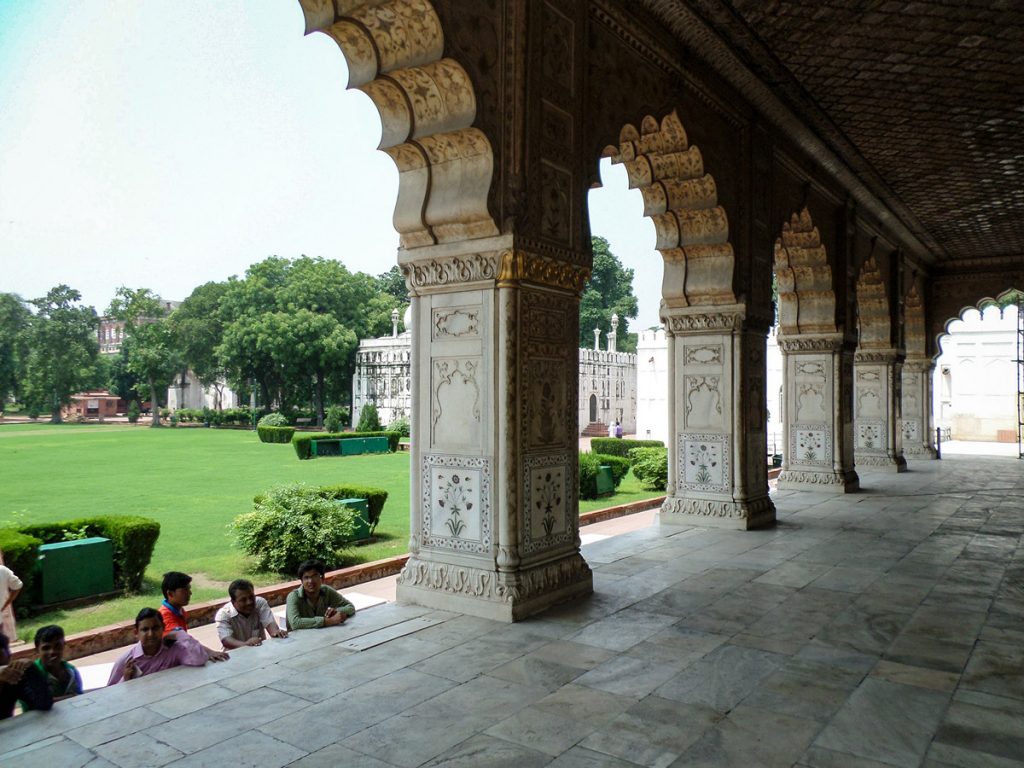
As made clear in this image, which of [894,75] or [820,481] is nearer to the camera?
[894,75]

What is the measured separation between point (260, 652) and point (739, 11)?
670 cm

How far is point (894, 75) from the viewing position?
831 centimetres

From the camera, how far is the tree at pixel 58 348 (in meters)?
38.2

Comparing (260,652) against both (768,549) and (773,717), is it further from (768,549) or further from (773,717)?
(768,549)

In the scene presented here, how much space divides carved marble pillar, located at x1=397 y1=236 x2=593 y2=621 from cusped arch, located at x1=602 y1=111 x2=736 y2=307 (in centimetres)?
276

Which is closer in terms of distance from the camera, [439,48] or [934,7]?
[439,48]

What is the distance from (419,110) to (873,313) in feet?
44.7

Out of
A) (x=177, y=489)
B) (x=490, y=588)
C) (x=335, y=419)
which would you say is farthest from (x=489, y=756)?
(x=335, y=419)

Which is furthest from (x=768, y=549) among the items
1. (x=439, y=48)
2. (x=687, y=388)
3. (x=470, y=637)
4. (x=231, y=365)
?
(x=231, y=365)

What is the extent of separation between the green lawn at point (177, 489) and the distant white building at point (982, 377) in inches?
728

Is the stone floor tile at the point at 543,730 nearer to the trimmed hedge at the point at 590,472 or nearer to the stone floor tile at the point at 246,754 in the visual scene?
the stone floor tile at the point at 246,754

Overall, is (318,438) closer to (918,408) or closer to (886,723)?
(918,408)

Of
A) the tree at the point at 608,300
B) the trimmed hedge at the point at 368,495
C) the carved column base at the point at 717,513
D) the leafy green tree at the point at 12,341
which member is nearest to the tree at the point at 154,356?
the leafy green tree at the point at 12,341

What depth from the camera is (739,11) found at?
7.07 m
